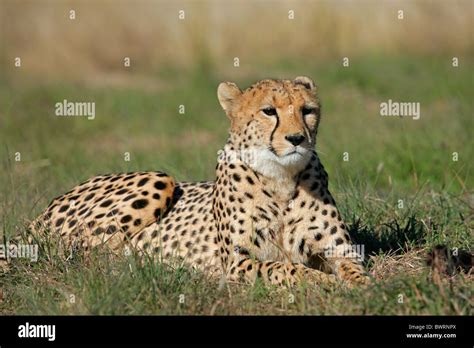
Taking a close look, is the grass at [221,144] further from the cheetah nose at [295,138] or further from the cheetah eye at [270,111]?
the cheetah eye at [270,111]

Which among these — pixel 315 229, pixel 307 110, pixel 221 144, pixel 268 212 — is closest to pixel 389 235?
pixel 315 229

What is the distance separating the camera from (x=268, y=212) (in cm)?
453

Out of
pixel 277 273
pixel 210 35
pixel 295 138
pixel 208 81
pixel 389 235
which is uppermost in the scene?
pixel 210 35

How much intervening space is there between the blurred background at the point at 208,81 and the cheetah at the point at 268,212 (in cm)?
108

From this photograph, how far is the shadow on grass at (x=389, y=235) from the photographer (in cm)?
490

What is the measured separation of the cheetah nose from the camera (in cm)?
425

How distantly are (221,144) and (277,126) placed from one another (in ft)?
13.9

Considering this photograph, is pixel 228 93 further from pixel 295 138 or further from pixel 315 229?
pixel 315 229

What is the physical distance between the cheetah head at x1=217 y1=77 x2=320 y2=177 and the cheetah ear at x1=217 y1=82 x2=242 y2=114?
6cm

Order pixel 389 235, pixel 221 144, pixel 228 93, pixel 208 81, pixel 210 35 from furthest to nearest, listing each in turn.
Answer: pixel 210 35
pixel 208 81
pixel 221 144
pixel 389 235
pixel 228 93

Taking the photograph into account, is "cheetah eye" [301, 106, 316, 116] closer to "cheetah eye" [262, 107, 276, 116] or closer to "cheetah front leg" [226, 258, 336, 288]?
"cheetah eye" [262, 107, 276, 116]

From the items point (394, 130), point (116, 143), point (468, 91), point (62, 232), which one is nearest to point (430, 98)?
point (468, 91)

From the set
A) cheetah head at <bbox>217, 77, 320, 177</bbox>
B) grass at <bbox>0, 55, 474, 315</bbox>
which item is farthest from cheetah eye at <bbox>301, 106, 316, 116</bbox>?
grass at <bbox>0, 55, 474, 315</bbox>

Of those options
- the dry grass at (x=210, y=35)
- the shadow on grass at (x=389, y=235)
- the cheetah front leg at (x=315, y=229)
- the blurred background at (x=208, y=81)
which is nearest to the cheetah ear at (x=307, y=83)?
the cheetah front leg at (x=315, y=229)
